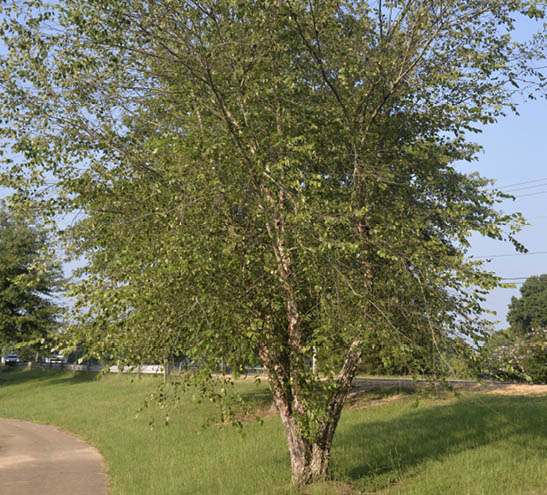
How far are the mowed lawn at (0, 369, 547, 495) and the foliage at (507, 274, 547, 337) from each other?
56.7 meters

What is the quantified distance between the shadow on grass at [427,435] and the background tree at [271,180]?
2.01 metres

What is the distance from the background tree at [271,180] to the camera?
917cm

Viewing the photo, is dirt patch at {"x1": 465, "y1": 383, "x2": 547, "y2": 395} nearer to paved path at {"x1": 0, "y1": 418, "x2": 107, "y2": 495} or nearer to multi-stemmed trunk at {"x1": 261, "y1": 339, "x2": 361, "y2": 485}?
multi-stemmed trunk at {"x1": 261, "y1": 339, "x2": 361, "y2": 485}

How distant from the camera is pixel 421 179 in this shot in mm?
11234

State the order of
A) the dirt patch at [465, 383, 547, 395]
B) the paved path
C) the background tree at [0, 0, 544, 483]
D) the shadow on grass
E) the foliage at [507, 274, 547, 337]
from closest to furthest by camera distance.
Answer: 1. the background tree at [0, 0, 544, 483]
2. the shadow on grass
3. the paved path
4. the dirt patch at [465, 383, 547, 395]
5. the foliage at [507, 274, 547, 337]

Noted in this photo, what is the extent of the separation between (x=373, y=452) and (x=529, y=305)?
67.5 metres

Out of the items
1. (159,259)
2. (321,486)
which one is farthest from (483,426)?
(159,259)

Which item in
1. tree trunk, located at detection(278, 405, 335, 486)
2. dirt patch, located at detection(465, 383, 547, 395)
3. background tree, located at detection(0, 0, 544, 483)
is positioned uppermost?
background tree, located at detection(0, 0, 544, 483)

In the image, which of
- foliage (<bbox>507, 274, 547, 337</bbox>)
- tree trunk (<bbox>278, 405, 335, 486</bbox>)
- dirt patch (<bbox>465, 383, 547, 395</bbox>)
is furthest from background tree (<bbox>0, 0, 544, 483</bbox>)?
foliage (<bbox>507, 274, 547, 337</bbox>)

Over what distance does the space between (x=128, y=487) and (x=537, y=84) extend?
12.6 metres

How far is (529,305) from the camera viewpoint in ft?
240

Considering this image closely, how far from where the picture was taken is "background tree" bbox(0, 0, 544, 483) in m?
9.17

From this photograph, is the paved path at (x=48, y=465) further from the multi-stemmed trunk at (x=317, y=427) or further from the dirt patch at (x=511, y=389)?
the dirt patch at (x=511, y=389)

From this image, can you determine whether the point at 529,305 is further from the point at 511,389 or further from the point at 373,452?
the point at 373,452
